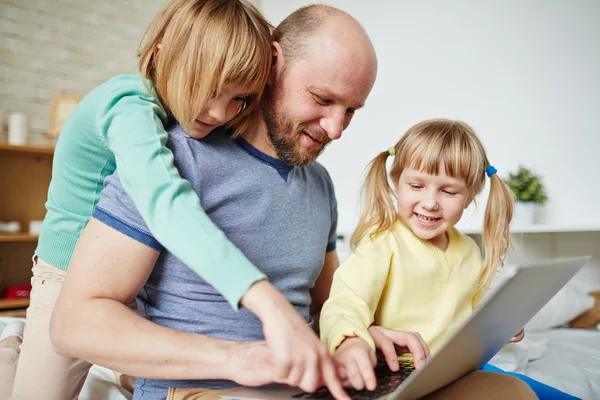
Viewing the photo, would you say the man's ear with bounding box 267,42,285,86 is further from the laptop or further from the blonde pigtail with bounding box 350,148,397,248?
the laptop

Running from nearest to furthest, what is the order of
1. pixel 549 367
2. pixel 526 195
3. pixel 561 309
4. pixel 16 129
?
pixel 549 367, pixel 561 309, pixel 526 195, pixel 16 129

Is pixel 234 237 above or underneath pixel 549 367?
Result: above

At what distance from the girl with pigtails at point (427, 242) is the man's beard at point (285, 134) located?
0.88 feet

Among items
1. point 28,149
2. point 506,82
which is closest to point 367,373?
point 506,82

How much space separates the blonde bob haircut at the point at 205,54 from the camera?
1.05 meters

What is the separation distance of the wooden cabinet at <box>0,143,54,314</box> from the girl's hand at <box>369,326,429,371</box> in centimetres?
362

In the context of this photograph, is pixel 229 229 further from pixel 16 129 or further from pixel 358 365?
pixel 16 129

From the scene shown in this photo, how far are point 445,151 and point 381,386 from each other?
702 mm

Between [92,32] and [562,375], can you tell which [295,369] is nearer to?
[562,375]

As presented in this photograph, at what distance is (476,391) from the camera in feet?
3.20

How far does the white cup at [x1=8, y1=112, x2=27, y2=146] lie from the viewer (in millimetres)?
3943

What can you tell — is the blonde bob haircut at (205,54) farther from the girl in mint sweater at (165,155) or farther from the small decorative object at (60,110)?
the small decorative object at (60,110)

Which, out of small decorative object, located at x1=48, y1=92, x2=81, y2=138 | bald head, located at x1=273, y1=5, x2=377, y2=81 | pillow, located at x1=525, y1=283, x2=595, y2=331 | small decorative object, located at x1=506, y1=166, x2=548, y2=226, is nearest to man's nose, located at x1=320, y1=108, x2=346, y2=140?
bald head, located at x1=273, y1=5, x2=377, y2=81

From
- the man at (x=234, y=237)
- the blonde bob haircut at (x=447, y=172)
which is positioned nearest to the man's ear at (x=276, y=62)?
the man at (x=234, y=237)
